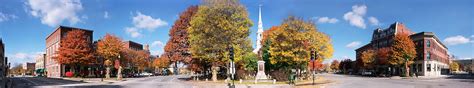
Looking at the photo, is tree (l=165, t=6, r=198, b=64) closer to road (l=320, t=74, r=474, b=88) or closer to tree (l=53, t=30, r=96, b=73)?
road (l=320, t=74, r=474, b=88)

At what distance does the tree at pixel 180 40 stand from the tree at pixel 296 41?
1172 cm

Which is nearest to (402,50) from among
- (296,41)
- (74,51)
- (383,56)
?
(383,56)

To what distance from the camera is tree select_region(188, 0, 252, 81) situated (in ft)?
166

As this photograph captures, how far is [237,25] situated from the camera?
169 feet

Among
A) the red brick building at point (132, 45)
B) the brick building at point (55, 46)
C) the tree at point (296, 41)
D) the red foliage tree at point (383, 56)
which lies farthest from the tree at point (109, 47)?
the red brick building at point (132, 45)

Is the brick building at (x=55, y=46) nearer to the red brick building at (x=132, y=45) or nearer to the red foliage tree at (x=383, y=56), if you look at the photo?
the red brick building at (x=132, y=45)

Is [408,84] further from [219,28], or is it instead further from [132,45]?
[132,45]

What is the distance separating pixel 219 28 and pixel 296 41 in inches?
434

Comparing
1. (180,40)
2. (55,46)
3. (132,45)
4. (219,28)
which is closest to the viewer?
(219,28)

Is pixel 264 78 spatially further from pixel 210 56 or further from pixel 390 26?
pixel 390 26

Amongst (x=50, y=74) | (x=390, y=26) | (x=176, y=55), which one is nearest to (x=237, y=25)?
(x=176, y=55)

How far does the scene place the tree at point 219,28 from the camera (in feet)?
166

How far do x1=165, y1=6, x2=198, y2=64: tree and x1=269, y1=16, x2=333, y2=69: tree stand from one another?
11719mm

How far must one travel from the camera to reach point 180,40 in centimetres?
5853
